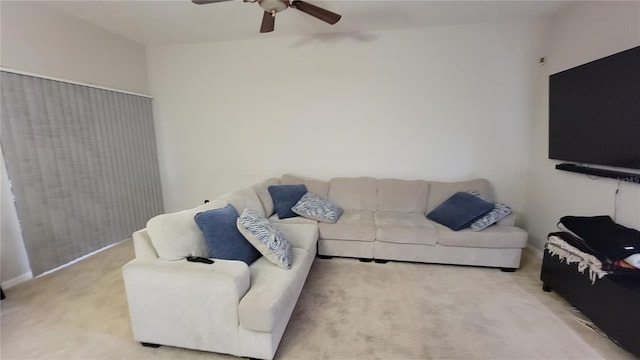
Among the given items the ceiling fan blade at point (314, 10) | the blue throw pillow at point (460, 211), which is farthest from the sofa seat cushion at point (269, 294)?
the ceiling fan blade at point (314, 10)

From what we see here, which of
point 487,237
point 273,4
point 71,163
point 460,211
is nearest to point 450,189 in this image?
point 460,211

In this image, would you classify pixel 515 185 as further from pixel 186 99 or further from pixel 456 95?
pixel 186 99

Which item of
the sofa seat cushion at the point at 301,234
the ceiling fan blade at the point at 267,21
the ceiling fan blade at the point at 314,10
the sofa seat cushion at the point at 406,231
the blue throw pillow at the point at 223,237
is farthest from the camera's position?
the sofa seat cushion at the point at 406,231

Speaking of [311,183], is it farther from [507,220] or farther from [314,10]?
[507,220]

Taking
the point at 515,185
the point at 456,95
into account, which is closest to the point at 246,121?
the point at 456,95

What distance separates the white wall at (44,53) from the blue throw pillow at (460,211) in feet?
13.6

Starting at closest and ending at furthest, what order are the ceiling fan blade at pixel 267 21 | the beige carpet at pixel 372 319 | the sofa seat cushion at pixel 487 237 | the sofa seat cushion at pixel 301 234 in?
1. the beige carpet at pixel 372 319
2. the ceiling fan blade at pixel 267 21
3. the sofa seat cushion at pixel 301 234
4. the sofa seat cushion at pixel 487 237

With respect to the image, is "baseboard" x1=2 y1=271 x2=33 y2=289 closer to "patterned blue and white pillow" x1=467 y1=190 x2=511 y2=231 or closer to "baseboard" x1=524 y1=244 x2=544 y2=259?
"patterned blue and white pillow" x1=467 y1=190 x2=511 y2=231

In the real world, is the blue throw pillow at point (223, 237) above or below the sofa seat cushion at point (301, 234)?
above

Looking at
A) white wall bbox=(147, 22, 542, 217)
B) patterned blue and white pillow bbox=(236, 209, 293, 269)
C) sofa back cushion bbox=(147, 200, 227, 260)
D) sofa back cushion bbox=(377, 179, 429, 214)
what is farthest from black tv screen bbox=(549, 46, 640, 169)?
sofa back cushion bbox=(147, 200, 227, 260)

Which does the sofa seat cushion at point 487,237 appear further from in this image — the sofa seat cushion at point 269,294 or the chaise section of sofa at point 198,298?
the chaise section of sofa at point 198,298

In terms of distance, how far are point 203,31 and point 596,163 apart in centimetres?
426

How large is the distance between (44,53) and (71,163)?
1103 millimetres

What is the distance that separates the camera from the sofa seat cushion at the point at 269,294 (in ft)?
5.14
